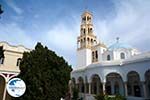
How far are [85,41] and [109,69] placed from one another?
20.3m

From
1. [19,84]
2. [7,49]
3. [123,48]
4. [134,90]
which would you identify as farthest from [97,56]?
[19,84]

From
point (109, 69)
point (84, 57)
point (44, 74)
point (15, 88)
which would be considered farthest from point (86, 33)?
point (15, 88)

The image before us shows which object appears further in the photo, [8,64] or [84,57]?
[84,57]

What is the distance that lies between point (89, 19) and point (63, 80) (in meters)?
34.5

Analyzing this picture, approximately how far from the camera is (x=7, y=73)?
2073cm

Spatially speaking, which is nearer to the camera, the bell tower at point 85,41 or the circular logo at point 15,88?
the circular logo at point 15,88

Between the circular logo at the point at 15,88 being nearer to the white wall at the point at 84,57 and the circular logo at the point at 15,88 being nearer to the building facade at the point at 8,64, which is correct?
the building facade at the point at 8,64

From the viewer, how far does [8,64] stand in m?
21.3

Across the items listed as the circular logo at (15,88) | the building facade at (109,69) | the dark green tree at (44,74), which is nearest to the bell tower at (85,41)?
the building facade at (109,69)

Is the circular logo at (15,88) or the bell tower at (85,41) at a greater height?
the bell tower at (85,41)

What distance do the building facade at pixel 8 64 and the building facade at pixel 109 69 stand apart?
38.0 feet

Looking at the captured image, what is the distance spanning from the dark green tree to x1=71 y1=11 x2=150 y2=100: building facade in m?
10.5

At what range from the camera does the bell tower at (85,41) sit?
4356cm

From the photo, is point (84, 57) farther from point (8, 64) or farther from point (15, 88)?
point (15, 88)
